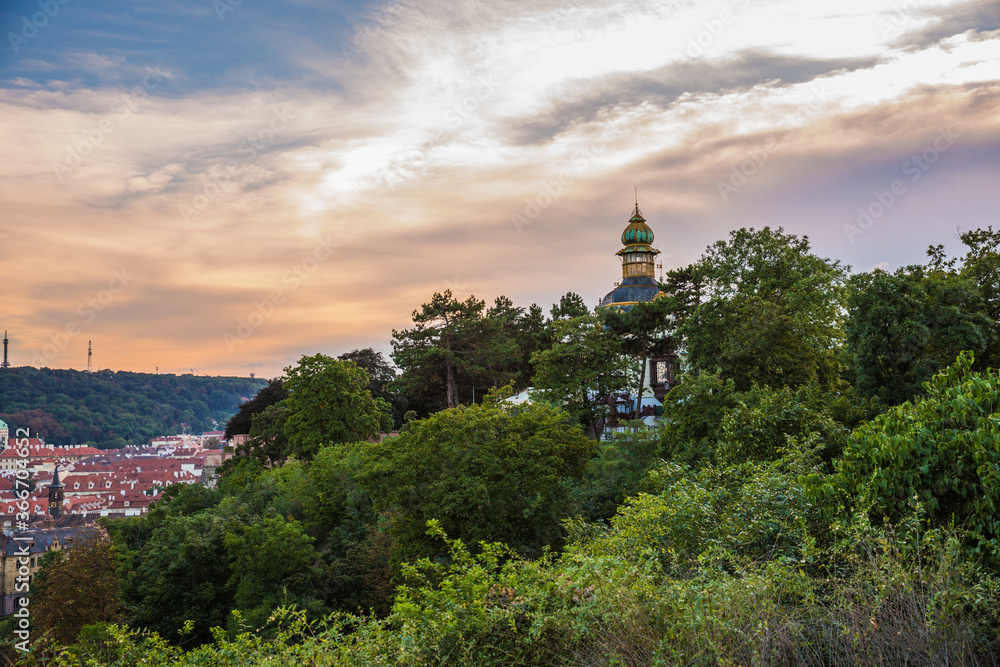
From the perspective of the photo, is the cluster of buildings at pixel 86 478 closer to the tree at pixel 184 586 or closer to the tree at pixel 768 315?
the tree at pixel 184 586

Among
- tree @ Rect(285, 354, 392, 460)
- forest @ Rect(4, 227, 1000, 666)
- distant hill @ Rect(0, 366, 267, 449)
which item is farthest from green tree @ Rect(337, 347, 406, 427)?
distant hill @ Rect(0, 366, 267, 449)

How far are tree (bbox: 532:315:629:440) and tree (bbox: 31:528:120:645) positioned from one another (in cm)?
1639

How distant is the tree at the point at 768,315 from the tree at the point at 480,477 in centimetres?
596

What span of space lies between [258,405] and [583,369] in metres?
26.2

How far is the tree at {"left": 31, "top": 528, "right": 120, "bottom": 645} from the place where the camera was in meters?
17.0

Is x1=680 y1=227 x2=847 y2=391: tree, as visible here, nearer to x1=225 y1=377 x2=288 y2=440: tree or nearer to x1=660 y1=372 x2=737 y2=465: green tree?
x1=660 y1=372 x2=737 y2=465: green tree

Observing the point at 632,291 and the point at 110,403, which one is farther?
the point at 110,403

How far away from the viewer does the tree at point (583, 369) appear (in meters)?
28.6

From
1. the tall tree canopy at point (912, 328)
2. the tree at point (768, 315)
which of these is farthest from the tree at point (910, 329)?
the tree at point (768, 315)

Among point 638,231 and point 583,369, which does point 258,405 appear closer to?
point 583,369

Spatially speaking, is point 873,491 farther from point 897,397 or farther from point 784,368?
point 784,368

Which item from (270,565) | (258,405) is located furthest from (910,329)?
(258,405)

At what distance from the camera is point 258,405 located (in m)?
46.1

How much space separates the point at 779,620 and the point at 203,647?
6.54 metres
